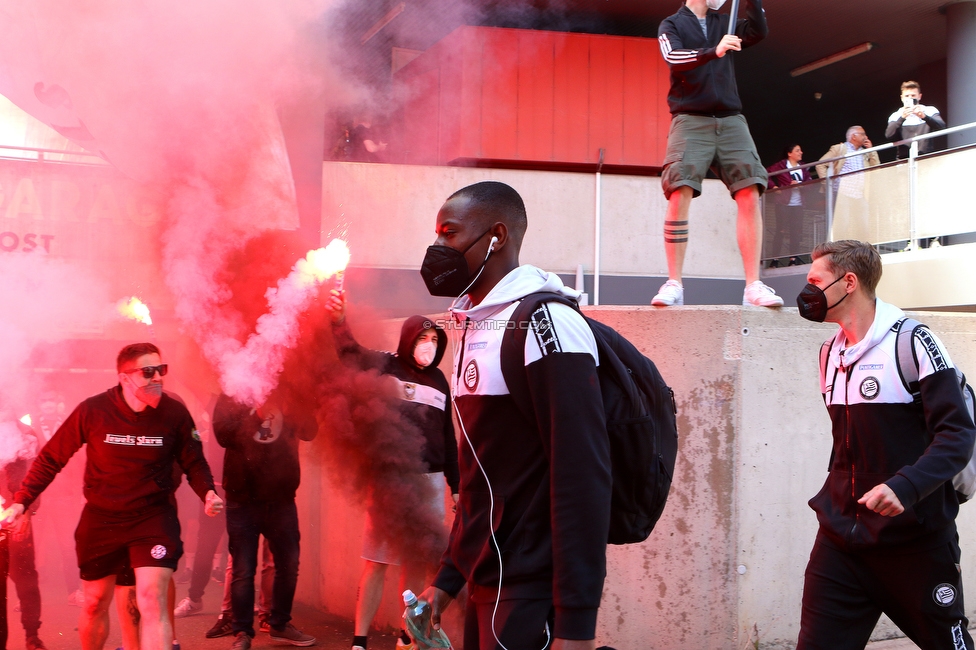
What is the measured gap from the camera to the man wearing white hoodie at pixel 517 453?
2002mm

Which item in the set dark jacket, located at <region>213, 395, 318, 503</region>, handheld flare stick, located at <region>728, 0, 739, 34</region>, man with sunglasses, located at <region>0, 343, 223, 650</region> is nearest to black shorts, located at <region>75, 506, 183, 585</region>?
man with sunglasses, located at <region>0, 343, 223, 650</region>

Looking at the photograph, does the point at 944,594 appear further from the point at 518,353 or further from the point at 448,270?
the point at 448,270

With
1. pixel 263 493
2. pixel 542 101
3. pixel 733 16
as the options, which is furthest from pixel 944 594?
pixel 542 101

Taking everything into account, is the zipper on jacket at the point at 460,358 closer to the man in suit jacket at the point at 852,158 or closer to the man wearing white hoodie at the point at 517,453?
the man wearing white hoodie at the point at 517,453

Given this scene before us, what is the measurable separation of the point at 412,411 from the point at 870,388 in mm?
2568

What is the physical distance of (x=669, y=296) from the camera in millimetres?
4934

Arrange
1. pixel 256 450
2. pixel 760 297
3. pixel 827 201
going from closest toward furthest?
pixel 760 297, pixel 256 450, pixel 827 201

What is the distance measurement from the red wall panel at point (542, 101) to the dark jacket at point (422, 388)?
5169 mm

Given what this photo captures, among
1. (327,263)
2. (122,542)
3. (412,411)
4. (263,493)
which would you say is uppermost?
(327,263)

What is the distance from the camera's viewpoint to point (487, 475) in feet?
7.36

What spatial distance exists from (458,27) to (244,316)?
19.1ft

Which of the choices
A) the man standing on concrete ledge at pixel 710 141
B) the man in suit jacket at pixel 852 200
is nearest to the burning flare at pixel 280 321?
the man standing on concrete ledge at pixel 710 141

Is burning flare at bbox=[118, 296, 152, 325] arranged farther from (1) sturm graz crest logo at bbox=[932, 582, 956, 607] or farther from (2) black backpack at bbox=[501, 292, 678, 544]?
(1) sturm graz crest logo at bbox=[932, 582, 956, 607]

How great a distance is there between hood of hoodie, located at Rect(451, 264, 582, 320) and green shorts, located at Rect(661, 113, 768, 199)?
301cm
